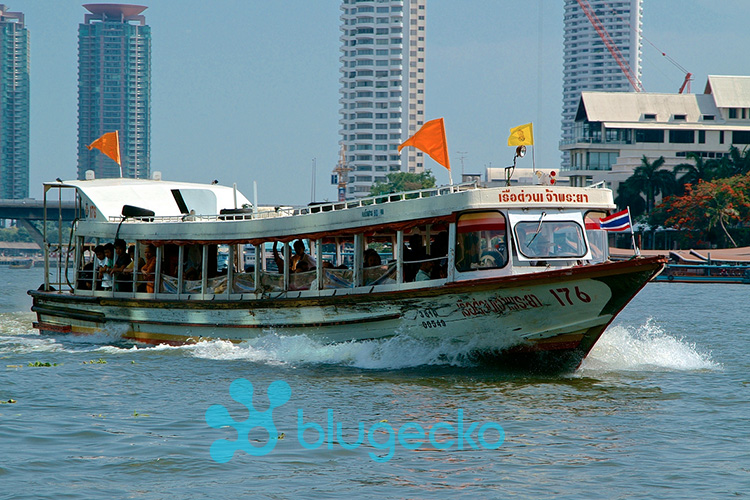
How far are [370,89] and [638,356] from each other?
517 ft

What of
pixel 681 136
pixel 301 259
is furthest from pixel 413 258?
pixel 681 136

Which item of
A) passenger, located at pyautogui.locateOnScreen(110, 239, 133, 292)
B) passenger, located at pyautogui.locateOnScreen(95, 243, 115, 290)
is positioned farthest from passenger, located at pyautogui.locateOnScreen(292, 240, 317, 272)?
passenger, located at pyautogui.locateOnScreen(95, 243, 115, 290)

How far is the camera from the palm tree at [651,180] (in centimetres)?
7500

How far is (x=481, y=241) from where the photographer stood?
1427cm

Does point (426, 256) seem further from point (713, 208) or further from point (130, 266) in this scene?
point (713, 208)

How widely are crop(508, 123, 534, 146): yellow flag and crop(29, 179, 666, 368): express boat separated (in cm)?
126

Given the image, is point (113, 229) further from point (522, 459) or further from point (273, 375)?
point (522, 459)

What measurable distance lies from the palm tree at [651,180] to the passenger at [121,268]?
61290 mm

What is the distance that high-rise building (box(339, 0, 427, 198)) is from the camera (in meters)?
170

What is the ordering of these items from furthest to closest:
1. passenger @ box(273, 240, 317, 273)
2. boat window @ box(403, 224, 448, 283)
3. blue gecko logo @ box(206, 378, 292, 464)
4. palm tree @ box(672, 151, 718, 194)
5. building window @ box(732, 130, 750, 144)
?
building window @ box(732, 130, 750, 144)
palm tree @ box(672, 151, 718, 194)
passenger @ box(273, 240, 317, 273)
boat window @ box(403, 224, 448, 283)
blue gecko logo @ box(206, 378, 292, 464)

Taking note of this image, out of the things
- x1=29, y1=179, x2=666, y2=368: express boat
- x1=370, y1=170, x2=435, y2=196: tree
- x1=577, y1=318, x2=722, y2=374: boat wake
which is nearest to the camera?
x1=29, y1=179, x2=666, y2=368: express boat

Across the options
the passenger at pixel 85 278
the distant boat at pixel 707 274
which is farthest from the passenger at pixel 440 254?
the distant boat at pixel 707 274

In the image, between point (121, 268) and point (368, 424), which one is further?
point (121, 268)

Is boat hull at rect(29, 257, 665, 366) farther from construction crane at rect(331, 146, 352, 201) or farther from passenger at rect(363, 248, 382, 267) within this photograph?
construction crane at rect(331, 146, 352, 201)
